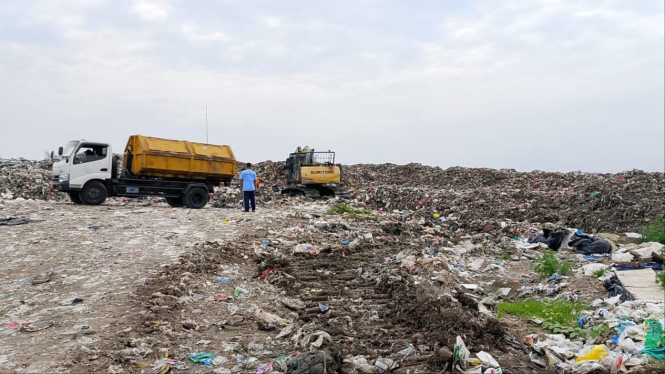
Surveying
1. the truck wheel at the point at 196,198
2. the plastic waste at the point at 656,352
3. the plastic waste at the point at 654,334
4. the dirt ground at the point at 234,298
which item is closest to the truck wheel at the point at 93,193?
the truck wheel at the point at 196,198

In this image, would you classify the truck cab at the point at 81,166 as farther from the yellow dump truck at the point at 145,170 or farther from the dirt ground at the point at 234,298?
the dirt ground at the point at 234,298

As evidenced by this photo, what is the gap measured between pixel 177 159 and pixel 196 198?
137cm

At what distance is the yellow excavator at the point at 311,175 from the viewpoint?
19422 mm

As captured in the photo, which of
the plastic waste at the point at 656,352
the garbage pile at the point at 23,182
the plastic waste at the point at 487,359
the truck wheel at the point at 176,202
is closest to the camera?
the plastic waste at the point at 487,359

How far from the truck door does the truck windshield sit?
0.14 meters

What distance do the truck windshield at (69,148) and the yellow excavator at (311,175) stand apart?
27.4ft

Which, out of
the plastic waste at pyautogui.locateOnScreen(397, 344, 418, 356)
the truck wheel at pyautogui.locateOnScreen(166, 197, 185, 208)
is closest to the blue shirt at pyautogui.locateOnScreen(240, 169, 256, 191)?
the truck wheel at pyautogui.locateOnScreen(166, 197, 185, 208)

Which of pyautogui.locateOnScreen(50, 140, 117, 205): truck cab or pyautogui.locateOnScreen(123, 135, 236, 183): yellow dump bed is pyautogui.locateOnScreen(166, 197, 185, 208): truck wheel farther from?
pyautogui.locateOnScreen(50, 140, 117, 205): truck cab

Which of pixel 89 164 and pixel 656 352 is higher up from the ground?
pixel 89 164

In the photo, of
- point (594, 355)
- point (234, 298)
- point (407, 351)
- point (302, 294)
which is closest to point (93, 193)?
point (234, 298)

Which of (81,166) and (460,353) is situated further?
(81,166)

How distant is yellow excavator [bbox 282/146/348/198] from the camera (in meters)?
19.4

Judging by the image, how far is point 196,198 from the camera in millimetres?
15062

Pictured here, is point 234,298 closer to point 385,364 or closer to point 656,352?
point 385,364
